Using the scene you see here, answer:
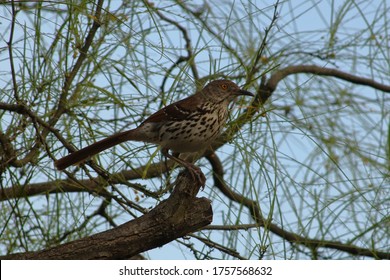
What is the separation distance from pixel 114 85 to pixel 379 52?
189cm

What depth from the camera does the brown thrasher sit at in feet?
14.9

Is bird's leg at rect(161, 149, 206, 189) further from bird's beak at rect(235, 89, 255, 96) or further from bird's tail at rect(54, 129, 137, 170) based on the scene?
bird's beak at rect(235, 89, 255, 96)

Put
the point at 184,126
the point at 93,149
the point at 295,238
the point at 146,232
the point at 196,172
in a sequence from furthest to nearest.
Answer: the point at 295,238
the point at 184,126
the point at 93,149
the point at 196,172
the point at 146,232

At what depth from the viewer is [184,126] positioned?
15.1ft

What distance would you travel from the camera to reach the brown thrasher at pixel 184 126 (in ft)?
14.9

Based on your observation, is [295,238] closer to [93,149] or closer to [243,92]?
[243,92]

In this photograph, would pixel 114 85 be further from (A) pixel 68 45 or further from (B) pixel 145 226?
(B) pixel 145 226

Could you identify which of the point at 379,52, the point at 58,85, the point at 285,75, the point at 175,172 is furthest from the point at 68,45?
the point at 379,52

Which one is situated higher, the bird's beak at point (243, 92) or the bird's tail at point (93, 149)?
the bird's beak at point (243, 92)

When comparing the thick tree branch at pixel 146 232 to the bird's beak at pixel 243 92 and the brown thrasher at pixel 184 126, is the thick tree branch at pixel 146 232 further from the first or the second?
the bird's beak at pixel 243 92

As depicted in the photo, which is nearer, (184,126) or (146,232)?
(146,232)

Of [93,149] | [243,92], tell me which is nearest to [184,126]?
[243,92]

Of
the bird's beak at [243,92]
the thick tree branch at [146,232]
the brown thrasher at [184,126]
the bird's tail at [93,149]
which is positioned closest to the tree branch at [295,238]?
the brown thrasher at [184,126]

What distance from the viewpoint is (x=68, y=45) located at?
4.26 m
